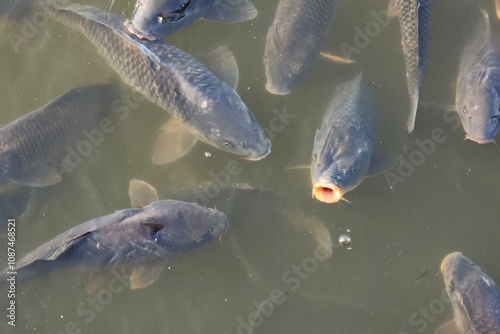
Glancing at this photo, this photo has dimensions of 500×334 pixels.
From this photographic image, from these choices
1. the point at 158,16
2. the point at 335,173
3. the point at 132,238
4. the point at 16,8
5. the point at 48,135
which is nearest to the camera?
the point at 335,173

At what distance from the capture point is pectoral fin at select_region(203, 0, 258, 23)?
4371 millimetres

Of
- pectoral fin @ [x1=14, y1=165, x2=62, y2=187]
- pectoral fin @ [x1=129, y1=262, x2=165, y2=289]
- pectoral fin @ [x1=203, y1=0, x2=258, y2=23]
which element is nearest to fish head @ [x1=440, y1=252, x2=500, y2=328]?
pectoral fin @ [x1=129, y1=262, x2=165, y2=289]

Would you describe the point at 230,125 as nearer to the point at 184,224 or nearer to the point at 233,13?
the point at 184,224

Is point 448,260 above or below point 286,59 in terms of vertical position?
below

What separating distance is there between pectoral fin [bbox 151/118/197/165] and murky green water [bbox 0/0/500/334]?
3.7 inches

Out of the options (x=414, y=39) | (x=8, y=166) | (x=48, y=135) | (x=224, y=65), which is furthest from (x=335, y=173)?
(x=8, y=166)

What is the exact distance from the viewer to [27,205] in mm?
4277

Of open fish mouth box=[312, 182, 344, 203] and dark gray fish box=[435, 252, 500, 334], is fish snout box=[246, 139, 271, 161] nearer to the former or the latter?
open fish mouth box=[312, 182, 344, 203]

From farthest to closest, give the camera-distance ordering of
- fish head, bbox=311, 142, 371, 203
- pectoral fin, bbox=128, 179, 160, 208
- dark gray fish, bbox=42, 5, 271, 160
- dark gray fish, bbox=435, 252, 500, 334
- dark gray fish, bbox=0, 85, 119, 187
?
1. dark gray fish, bbox=0, 85, 119, 187
2. pectoral fin, bbox=128, 179, 160, 208
3. dark gray fish, bbox=42, 5, 271, 160
4. dark gray fish, bbox=435, 252, 500, 334
5. fish head, bbox=311, 142, 371, 203

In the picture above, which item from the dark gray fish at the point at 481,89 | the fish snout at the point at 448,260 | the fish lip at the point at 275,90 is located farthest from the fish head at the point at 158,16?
the fish snout at the point at 448,260

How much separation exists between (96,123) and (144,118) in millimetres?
368

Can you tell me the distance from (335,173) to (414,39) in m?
1.25

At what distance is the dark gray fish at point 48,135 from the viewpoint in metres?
4.16

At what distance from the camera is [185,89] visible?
12.8ft
